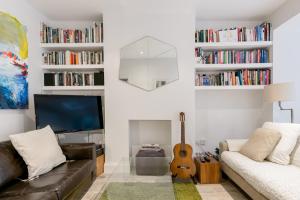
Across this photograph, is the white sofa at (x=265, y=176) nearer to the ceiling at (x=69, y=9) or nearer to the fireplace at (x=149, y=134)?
the fireplace at (x=149, y=134)

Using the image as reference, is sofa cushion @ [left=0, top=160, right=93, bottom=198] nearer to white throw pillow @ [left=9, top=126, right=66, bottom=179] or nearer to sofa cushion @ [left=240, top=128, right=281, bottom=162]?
white throw pillow @ [left=9, top=126, right=66, bottom=179]

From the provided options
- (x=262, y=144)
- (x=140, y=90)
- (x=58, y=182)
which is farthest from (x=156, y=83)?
(x=58, y=182)

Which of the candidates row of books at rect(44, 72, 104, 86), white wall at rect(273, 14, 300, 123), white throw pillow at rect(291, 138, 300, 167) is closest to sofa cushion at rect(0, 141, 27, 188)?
row of books at rect(44, 72, 104, 86)

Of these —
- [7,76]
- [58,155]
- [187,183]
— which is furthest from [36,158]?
[187,183]

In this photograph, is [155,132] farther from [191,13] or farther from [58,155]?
[191,13]

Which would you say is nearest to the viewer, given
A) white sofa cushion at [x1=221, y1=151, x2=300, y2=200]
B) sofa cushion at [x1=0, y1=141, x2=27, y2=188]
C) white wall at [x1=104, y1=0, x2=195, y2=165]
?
white sofa cushion at [x1=221, y1=151, x2=300, y2=200]

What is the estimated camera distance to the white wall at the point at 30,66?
8.67 feet

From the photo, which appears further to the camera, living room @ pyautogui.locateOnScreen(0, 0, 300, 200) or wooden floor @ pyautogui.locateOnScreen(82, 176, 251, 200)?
living room @ pyautogui.locateOnScreen(0, 0, 300, 200)

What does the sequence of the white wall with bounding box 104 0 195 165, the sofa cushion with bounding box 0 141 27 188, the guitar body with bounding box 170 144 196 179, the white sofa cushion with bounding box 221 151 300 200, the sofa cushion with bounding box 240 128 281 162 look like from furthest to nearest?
1. the white wall with bounding box 104 0 195 165
2. the guitar body with bounding box 170 144 196 179
3. the sofa cushion with bounding box 240 128 281 162
4. the sofa cushion with bounding box 0 141 27 188
5. the white sofa cushion with bounding box 221 151 300 200

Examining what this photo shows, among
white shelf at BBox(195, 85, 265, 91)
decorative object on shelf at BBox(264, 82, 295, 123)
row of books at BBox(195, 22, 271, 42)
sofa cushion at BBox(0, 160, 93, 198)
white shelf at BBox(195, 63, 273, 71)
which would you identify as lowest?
sofa cushion at BBox(0, 160, 93, 198)

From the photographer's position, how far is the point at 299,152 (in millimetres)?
2379

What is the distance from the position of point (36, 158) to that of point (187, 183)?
1.93m

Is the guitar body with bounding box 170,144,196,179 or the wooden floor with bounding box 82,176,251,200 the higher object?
the guitar body with bounding box 170,144,196,179

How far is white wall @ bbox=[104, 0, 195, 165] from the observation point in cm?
349
